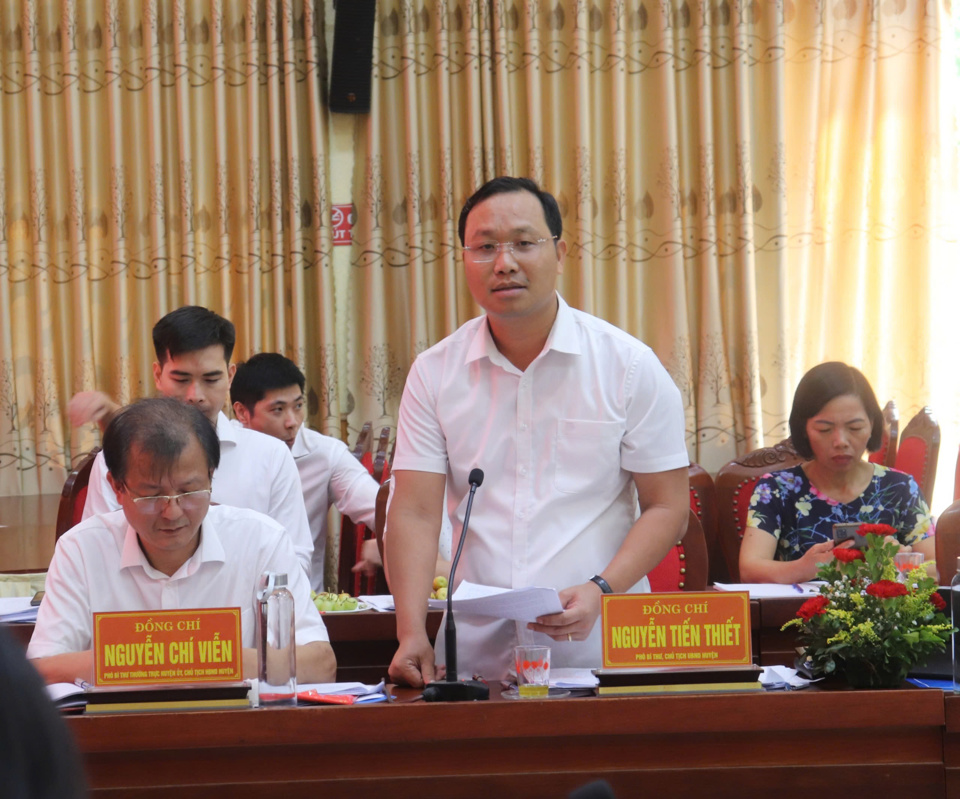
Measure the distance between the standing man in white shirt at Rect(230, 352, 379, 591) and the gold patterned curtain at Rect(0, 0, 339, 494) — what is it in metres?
1.43

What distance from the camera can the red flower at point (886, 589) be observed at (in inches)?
65.8

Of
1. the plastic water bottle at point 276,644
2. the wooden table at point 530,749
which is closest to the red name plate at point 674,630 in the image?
the wooden table at point 530,749

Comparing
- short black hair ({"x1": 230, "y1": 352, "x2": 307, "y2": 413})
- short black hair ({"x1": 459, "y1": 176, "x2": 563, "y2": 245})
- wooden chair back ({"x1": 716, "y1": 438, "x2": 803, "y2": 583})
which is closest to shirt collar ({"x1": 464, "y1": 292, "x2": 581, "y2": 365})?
short black hair ({"x1": 459, "y1": 176, "x2": 563, "y2": 245})

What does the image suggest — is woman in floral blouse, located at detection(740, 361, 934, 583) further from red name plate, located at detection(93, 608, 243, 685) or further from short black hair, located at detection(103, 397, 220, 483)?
red name plate, located at detection(93, 608, 243, 685)

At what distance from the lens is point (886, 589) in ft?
5.49

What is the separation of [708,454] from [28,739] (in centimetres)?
477

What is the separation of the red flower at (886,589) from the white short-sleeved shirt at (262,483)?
5.04 ft

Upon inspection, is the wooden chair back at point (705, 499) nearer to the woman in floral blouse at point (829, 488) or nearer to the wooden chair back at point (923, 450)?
the woman in floral blouse at point (829, 488)

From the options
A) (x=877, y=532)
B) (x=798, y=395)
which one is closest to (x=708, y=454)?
(x=798, y=395)

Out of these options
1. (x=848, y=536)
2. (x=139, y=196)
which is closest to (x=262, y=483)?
(x=848, y=536)

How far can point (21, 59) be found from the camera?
5289 millimetres

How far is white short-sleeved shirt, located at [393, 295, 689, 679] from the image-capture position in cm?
199

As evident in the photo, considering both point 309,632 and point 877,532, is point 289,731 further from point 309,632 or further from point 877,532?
point 877,532

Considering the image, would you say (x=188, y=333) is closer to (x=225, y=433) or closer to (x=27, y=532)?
(x=225, y=433)
